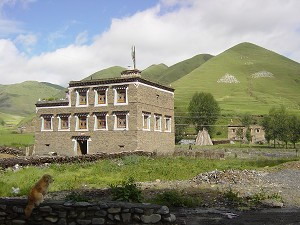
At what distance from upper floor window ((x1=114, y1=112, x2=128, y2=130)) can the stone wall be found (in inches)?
1260

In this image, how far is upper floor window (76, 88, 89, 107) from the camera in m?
45.0

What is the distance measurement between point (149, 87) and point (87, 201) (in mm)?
34467

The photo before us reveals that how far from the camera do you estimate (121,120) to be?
42.6 meters

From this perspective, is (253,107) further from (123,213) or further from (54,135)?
(123,213)

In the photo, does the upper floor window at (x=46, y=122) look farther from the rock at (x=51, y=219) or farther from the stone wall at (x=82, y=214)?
the rock at (x=51, y=219)

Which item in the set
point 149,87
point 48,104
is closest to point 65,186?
point 149,87

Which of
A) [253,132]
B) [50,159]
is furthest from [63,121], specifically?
[253,132]

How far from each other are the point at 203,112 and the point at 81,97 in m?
55.3

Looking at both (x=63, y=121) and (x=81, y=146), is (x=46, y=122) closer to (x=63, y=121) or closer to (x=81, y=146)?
(x=63, y=121)

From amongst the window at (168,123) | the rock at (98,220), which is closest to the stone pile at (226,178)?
the rock at (98,220)

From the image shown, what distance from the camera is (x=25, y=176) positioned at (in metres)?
23.4

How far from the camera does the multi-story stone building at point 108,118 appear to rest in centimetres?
4181

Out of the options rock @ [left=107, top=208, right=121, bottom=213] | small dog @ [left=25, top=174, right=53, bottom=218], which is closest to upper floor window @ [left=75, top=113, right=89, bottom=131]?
small dog @ [left=25, top=174, right=53, bottom=218]

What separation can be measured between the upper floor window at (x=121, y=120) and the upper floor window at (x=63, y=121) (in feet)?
24.5
